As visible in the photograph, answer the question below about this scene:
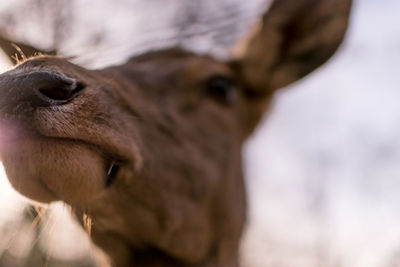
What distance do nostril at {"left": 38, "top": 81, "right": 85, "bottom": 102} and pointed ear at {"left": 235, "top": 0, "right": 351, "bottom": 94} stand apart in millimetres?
2692

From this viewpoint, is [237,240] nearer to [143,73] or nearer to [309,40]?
[143,73]

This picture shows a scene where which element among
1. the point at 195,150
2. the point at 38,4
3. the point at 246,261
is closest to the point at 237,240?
the point at 195,150

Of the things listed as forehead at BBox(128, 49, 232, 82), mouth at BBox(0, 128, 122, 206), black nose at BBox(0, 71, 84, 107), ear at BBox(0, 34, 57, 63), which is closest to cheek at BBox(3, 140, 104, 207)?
mouth at BBox(0, 128, 122, 206)

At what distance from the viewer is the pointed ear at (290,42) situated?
3887 millimetres

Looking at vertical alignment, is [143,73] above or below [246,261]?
below

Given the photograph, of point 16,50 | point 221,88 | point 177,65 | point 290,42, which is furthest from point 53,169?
point 290,42

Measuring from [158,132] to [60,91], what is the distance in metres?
1.16

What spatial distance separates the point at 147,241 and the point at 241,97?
178cm

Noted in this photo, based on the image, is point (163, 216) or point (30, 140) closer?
point (30, 140)

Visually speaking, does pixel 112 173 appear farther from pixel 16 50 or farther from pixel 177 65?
pixel 177 65

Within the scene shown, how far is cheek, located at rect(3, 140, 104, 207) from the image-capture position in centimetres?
163

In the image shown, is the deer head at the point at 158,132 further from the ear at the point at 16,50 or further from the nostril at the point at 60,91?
the ear at the point at 16,50

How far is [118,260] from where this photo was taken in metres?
3.05

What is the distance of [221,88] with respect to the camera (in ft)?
11.9
